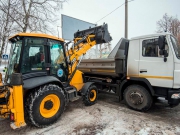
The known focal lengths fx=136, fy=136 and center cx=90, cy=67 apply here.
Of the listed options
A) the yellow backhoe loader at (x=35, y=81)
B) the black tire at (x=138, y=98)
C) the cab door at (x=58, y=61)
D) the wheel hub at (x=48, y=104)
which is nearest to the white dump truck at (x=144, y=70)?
the black tire at (x=138, y=98)

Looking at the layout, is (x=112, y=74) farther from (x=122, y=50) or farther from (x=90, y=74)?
(x=90, y=74)

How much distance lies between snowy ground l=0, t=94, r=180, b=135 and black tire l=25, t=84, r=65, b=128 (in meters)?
0.22

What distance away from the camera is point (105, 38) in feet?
16.3

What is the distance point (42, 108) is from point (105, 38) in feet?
10.4

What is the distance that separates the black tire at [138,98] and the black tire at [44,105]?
6.73 ft

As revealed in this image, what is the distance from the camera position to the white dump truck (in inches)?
136

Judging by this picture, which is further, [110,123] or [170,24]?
[170,24]

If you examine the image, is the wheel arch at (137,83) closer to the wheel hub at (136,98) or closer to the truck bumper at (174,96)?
the wheel hub at (136,98)

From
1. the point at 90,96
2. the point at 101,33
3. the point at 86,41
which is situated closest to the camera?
the point at 90,96

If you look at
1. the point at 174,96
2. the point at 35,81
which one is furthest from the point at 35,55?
the point at 174,96

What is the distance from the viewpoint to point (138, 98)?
157 inches

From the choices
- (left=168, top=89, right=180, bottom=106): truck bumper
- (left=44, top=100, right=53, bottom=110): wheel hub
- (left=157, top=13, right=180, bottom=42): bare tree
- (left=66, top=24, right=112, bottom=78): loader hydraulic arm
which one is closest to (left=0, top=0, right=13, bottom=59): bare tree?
(left=66, top=24, right=112, bottom=78): loader hydraulic arm

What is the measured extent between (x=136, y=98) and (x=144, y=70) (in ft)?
2.83

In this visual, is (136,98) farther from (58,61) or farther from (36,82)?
(36,82)
